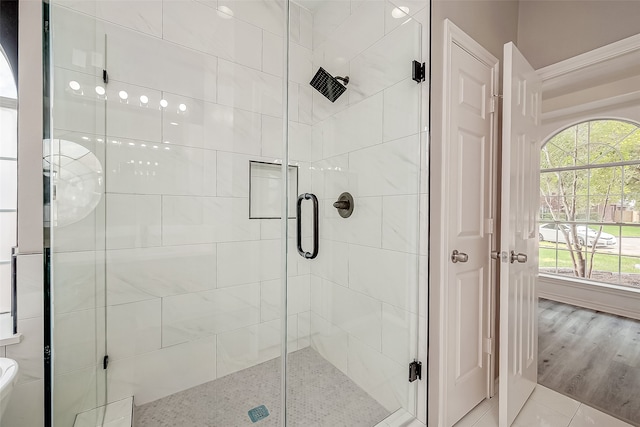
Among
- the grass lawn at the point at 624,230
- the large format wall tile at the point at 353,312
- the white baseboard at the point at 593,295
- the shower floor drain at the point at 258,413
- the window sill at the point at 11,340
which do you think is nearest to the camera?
the window sill at the point at 11,340

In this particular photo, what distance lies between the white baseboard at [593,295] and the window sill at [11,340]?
5.57m

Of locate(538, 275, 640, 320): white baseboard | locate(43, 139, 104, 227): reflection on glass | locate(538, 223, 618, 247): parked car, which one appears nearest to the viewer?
locate(43, 139, 104, 227): reflection on glass

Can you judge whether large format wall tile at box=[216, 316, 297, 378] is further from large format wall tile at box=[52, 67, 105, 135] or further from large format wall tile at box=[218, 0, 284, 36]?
large format wall tile at box=[218, 0, 284, 36]

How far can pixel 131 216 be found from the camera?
147 cm

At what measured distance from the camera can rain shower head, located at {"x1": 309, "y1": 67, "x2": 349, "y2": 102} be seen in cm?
173

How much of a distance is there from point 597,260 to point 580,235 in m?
0.41

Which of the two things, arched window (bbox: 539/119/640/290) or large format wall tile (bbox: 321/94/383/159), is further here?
arched window (bbox: 539/119/640/290)

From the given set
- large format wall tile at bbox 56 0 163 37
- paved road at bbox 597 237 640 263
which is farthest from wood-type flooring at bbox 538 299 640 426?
large format wall tile at bbox 56 0 163 37

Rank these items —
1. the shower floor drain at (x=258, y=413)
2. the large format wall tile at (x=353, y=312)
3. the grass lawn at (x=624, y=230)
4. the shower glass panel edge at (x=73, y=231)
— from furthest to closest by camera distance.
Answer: the grass lawn at (x=624, y=230), the large format wall tile at (x=353, y=312), the shower floor drain at (x=258, y=413), the shower glass panel edge at (x=73, y=231)

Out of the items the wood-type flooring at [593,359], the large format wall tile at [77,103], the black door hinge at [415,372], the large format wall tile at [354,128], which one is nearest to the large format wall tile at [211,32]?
the large format wall tile at [77,103]

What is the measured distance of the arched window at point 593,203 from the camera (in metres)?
3.47

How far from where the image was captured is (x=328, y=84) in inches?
68.9

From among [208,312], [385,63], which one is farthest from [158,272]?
[385,63]

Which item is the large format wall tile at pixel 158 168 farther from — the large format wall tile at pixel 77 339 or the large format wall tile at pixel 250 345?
the large format wall tile at pixel 250 345
